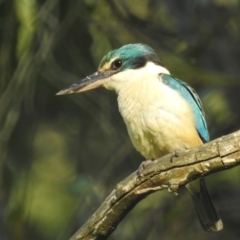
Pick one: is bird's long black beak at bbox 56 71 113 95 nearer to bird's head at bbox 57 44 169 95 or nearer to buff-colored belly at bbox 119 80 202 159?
bird's head at bbox 57 44 169 95

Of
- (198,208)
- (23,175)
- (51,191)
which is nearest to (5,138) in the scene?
(23,175)

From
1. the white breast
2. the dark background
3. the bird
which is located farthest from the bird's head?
the dark background

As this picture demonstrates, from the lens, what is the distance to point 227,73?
6.00 meters

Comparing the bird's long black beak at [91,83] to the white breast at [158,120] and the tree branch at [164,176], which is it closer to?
the white breast at [158,120]

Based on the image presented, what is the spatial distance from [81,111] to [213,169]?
3092 mm

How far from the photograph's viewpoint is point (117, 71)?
467 cm

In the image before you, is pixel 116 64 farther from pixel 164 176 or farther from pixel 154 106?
pixel 164 176

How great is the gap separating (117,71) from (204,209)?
94cm

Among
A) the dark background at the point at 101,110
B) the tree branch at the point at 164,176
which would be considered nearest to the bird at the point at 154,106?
the tree branch at the point at 164,176

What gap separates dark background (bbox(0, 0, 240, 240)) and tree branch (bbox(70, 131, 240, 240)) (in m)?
1.47

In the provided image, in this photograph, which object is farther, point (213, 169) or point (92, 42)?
point (92, 42)

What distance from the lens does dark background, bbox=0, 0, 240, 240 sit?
5.37 meters

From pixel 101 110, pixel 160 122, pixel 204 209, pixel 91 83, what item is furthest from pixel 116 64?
pixel 101 110

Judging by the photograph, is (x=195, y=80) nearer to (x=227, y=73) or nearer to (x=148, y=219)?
(x=227, y=73)
